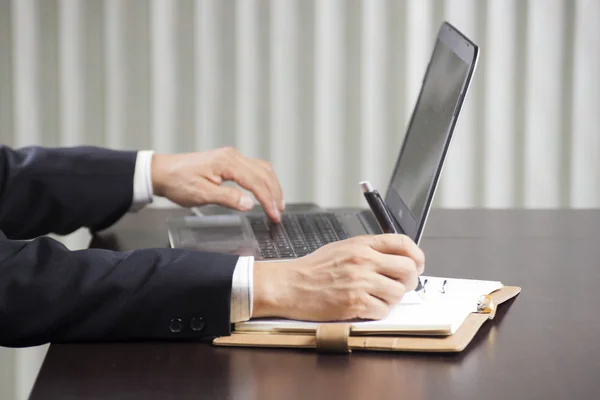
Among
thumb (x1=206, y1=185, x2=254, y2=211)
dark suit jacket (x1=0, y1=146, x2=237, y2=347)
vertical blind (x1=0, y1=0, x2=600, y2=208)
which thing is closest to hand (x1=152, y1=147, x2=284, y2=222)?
thumb (x1=206, y1=185, x2=254, y2=211)

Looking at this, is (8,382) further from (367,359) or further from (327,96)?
(367,359)

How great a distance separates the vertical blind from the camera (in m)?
2.60

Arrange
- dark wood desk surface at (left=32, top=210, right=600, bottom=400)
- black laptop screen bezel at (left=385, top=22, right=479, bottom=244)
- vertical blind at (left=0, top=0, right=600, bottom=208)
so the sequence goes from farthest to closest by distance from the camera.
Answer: vertical blind at (left=0, top=0, right=600, bottom=208) → black laptop screen bezel at (left=385, top=22, right=479, bottom=244) → dark wood desk surface at (left=32, top=210, right=600, bottom=400)

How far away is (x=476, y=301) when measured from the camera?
43.9 inches

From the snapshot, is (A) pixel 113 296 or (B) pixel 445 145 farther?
(B) pixel 445 145

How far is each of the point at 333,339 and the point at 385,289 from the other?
0.32ft

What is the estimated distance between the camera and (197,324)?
1.04 meters

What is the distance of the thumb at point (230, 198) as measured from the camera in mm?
1587

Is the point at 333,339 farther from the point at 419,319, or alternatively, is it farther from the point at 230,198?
the point at 230,198

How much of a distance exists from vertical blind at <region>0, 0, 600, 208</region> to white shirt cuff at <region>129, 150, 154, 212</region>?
99cm

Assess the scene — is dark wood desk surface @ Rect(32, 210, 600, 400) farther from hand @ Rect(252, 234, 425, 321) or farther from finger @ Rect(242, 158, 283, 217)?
finger @ Rect(242, 158, 283, 217)

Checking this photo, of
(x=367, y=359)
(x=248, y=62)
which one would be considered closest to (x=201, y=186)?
(x=367, y=359)

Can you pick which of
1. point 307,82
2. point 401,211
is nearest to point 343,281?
point 401,211

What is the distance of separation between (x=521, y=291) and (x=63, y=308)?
56cm
